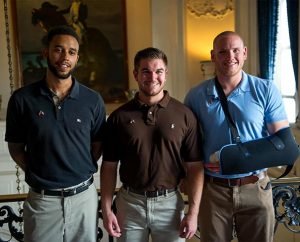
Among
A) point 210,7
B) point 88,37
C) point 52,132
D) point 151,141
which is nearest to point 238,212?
point 151,141

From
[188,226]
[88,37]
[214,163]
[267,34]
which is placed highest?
[88,37]

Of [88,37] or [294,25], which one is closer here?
[294,25]

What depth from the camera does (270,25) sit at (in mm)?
5250

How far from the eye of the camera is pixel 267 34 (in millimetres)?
5316

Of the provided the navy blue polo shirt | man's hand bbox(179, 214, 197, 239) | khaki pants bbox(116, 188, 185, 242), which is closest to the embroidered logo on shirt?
the navy blue polo shirt

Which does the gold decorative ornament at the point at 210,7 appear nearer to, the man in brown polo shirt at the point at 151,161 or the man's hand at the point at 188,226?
the man in brown polo shirt at the point at 151,161

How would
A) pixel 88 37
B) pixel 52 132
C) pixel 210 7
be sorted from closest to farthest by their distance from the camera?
pixel 52 132
pixel 210 7
pixel 88 37

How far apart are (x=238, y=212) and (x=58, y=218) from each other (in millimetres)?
814

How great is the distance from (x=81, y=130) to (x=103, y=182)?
257 mm

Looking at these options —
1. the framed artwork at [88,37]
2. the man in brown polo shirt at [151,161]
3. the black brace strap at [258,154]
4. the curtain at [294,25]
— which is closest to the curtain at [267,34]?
the curtain at [294,25]

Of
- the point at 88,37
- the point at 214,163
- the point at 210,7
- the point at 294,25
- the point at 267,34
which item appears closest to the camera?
the point at 214,163

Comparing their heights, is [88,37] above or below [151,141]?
above

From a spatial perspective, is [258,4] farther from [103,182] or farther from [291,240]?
[103,182]

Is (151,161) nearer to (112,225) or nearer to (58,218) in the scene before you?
(112,225)
